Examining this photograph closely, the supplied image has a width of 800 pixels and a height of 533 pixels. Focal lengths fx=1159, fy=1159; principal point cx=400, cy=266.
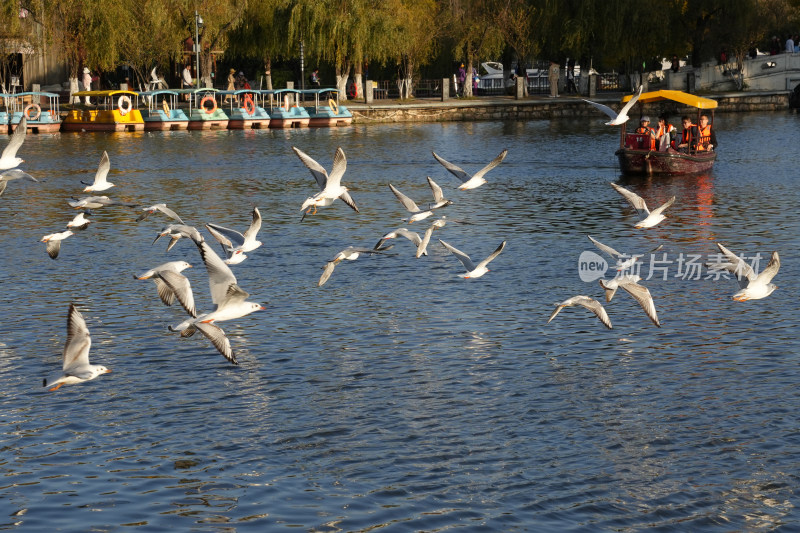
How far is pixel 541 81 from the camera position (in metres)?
77.4

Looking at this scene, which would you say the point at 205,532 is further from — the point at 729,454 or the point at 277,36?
the point at 277,36

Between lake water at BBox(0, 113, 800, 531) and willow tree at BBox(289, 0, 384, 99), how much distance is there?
118 feet

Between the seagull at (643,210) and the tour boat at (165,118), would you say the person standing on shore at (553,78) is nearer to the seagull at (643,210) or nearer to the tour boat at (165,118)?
the tour boat at (165,118)

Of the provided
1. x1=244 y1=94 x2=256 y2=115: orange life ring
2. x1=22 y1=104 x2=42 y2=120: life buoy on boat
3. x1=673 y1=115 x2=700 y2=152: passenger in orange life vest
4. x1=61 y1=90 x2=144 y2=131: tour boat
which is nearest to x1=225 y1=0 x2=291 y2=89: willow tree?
x1=244 y1=94 x2=256 y2=115: orange life ring

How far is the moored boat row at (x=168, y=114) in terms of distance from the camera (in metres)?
55.8

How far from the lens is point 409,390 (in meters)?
14.4

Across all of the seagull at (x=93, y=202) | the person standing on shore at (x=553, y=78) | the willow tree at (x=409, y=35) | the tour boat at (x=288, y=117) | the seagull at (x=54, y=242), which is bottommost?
the seagull at (x=54, y=242)

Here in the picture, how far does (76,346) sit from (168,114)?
152 ft

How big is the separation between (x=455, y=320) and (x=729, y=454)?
20.6 feet

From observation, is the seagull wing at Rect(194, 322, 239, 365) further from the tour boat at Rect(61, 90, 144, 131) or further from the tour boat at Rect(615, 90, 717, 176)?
the tour boat at Rect(61, 90, 144, 131)

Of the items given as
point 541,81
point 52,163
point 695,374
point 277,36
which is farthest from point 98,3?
point 695,374

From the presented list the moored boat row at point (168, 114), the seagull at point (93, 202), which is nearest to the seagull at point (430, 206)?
the seagull at point (93, 202)

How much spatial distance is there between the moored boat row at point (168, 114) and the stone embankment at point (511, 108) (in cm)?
249

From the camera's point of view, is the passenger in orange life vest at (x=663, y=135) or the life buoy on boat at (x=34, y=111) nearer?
the passenger in orange life vest at (x=663, y=135)
